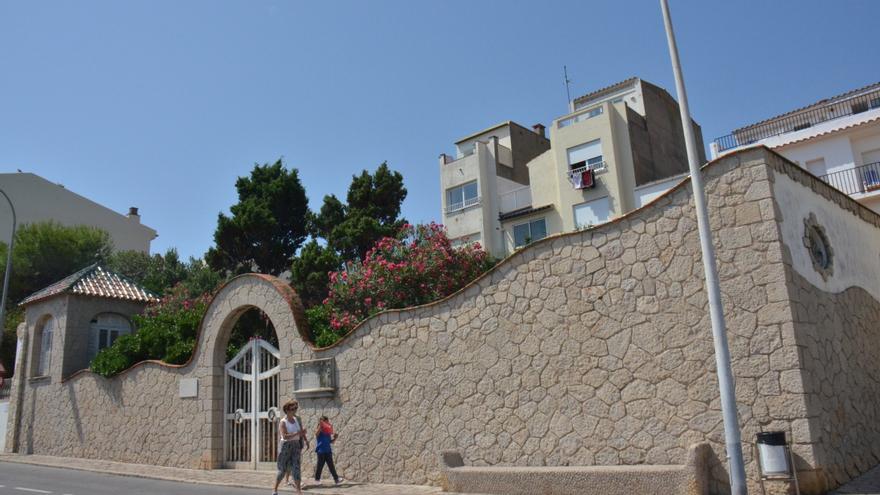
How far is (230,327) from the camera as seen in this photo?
49.8 feet

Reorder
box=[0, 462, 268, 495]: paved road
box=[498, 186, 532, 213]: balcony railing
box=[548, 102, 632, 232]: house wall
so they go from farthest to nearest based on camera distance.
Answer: box=[498, 186, 532, 213]: balcony railing
box=[548, 102, 632, 232]: house wall
box=[0, 462, 268, 495]: paved road

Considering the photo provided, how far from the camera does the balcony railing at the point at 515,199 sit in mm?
34500

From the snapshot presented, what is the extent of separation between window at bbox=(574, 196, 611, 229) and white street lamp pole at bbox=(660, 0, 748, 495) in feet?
72.6

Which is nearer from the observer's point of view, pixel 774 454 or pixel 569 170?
pixel 774 454

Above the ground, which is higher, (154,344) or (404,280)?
(404,280)

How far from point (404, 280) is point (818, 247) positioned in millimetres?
10794

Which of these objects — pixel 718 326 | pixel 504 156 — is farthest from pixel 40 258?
pixel 718 326

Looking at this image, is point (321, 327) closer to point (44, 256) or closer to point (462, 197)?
point (462, 197)

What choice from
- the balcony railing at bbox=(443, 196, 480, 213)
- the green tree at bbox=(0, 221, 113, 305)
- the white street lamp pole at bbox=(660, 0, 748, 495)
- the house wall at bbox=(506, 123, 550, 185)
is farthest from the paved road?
the house wall at bbox=(506, 123, 550, 185)

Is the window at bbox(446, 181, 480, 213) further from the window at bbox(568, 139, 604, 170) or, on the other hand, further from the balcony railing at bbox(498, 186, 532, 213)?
the window at bbox(568, 139, 604, 170)

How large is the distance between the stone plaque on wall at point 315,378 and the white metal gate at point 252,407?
87 centimetres

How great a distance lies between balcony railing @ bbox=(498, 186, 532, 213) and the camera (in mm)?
34500

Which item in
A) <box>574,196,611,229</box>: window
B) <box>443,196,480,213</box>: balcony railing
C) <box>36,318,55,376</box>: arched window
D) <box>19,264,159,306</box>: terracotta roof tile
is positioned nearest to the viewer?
<box>19,264,159,306</box>: terracotta roof tile

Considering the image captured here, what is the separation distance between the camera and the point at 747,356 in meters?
8.20
